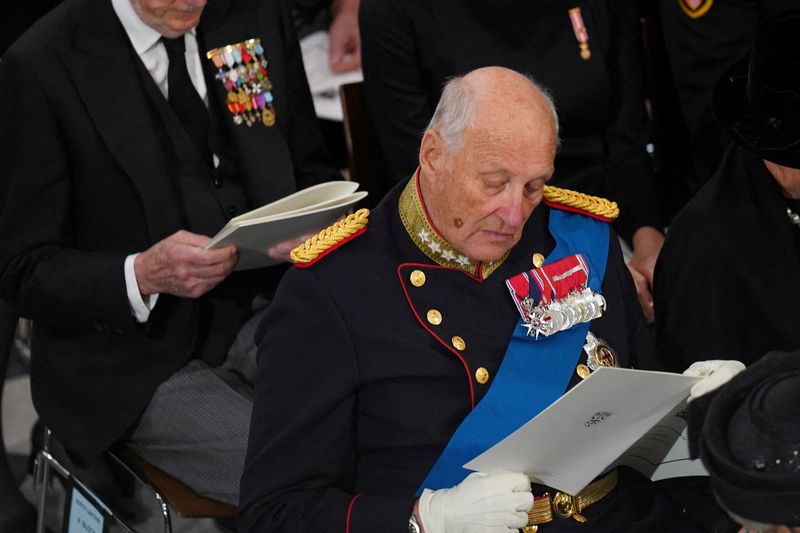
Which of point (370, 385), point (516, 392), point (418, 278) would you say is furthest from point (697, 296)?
point (370, 385)

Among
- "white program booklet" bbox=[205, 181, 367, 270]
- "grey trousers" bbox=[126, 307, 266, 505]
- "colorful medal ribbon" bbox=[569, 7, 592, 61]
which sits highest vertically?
"white program booklet" bbox=[205, 181, 367, 270]

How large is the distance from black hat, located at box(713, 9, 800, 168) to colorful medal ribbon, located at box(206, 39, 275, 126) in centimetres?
115

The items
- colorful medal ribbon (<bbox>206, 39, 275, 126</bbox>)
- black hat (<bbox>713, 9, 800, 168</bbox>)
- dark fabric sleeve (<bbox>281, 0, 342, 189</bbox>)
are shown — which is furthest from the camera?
dark fabric sleeve (<bbox>281, 0, 342, 189</bbox>)

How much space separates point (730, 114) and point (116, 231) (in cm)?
137

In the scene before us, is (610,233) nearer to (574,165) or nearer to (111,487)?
(574,165)

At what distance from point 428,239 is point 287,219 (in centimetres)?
36

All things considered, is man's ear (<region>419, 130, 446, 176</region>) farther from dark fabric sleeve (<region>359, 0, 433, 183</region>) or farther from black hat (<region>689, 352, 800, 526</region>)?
dark fabric sleeve (<region>359, 0, 433, 183</region>)

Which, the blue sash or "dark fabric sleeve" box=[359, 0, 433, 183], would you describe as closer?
the blue sash

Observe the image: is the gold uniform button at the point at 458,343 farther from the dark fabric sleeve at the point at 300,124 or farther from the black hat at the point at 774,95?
the dark fabric sleeve at the point at 300,124

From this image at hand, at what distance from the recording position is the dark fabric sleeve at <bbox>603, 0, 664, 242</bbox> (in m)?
3.35

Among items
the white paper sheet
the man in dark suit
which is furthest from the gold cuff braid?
the white paper sheet

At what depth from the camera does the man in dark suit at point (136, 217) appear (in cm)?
268

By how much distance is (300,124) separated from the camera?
10.2ft

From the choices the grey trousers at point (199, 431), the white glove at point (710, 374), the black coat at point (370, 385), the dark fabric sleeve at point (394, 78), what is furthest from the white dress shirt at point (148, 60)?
the white glove at point (710, 374)
